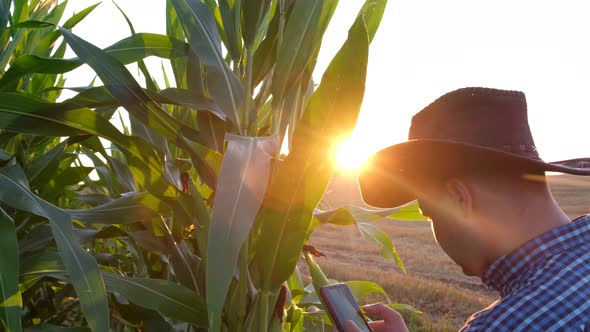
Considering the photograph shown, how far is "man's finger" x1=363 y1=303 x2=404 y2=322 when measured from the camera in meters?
1.31

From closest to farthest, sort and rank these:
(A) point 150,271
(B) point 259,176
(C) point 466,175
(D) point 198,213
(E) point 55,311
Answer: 1. (B) point 259,176
2. (C) point 466,175
3. (D) point 198,213
4. (A) point 150,271
5. (E) point 55,311

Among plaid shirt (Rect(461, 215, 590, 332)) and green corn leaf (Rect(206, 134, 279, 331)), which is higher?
green corn leaf (Rect(206, 134, 279, 331))

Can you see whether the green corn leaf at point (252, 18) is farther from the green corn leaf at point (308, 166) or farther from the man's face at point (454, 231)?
the man's face at point (454, 231)

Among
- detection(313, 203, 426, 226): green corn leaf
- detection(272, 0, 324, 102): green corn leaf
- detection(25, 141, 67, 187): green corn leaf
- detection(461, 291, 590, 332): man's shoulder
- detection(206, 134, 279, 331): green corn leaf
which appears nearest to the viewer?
detection(206, 134, 279, 331): green corn leaf

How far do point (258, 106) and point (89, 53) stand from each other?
35cm

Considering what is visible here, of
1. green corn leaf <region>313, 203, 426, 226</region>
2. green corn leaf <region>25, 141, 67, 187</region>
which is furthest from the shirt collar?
green corn leaf <region>25, 141, 67, 187</region>

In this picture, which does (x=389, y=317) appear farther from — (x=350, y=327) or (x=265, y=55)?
(x=265, y=55)

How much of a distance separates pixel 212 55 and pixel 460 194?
536 mm

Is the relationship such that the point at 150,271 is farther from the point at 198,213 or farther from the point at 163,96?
the point at 163,96

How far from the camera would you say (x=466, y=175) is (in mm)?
1171

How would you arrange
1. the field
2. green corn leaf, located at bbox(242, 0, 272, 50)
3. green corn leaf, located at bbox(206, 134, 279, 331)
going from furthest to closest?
the field, green corn leaf, located at bbox(242, 0, 272, 50), green corn leaf, located at bbox(206, 134, 279, 331)

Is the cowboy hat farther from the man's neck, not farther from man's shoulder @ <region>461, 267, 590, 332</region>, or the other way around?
man's shoulder @ <region>461, 267, 590, 332</region>

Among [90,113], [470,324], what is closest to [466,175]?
[470,324]

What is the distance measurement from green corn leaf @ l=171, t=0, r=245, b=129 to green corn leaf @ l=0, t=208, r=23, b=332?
17.4 inches
